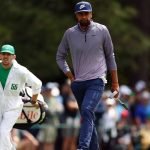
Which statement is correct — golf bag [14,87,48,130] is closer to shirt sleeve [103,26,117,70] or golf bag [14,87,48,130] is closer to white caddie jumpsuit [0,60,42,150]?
white caddie jumpsuit [0,60,42,150]

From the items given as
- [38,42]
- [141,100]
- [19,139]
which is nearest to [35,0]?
[38,42]

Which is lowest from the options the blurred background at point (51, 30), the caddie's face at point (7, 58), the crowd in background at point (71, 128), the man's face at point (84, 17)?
the crowd in background at point (71, 128)

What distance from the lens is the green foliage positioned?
1212 inches

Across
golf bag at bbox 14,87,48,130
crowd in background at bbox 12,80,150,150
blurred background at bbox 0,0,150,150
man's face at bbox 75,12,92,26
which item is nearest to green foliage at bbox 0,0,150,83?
blurred background at bbox 0,0,150,150

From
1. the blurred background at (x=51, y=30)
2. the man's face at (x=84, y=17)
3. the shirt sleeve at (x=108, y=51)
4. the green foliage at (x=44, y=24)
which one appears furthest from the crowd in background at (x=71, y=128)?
the man's face at (x=84, y=17)

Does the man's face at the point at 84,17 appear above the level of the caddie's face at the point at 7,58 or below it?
above

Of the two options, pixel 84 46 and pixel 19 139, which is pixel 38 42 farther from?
pixel 84 46

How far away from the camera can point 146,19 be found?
35594mm

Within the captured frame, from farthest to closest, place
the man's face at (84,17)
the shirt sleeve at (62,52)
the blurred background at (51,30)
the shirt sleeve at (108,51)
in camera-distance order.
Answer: the blurred background at (51,30), the shirt sleeve at (62,52), the shirt sleeve at (108,51), the man's face at (84,17)

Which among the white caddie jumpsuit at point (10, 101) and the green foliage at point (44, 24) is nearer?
the white caddie jumpsuit at point (10, 101)

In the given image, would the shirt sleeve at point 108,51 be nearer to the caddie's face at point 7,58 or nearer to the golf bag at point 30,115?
the caddie's face at point 7,58

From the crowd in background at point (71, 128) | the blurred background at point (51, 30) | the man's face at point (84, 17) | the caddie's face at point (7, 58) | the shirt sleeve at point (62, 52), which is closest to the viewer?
the man's face at point (84, 17)

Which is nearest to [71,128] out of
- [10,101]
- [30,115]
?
[30,115]

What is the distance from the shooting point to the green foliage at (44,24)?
3080 cm
